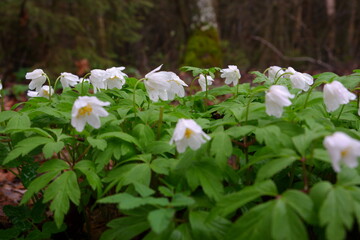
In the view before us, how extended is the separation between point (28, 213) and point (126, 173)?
817 millimetres

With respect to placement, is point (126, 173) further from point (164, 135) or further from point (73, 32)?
point (73, 32)

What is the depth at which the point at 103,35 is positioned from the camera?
10.2 meters

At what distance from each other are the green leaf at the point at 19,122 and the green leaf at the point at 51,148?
0.85 ft

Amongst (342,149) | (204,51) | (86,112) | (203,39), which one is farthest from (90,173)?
(203,39)

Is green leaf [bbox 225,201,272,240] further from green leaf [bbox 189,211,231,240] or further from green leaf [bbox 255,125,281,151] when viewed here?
green leaf [bbox 255,125,281,151]

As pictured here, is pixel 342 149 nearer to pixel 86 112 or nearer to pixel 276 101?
pixel 276 101

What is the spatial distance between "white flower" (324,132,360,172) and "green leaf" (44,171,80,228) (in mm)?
1068


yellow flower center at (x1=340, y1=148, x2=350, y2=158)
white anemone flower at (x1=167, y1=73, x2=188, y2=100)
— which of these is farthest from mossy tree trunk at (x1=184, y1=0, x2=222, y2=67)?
yellow flower center at (x1=340, y1=148, x2=350, y2=158)

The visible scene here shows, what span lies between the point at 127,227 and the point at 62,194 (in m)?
0.34

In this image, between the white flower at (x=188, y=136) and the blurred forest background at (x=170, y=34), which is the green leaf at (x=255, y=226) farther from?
the blurred forest background at (x=170, y=34)

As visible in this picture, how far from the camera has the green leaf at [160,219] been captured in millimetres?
1150

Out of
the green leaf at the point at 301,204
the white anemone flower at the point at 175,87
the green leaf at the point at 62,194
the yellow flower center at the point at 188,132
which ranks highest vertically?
the yellow flower center at the point at 188,132

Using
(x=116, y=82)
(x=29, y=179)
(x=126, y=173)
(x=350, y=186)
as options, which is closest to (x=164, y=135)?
(x=126, y=173)

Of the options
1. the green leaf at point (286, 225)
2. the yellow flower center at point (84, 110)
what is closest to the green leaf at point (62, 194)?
the yellow flower center at point (84, 110)
